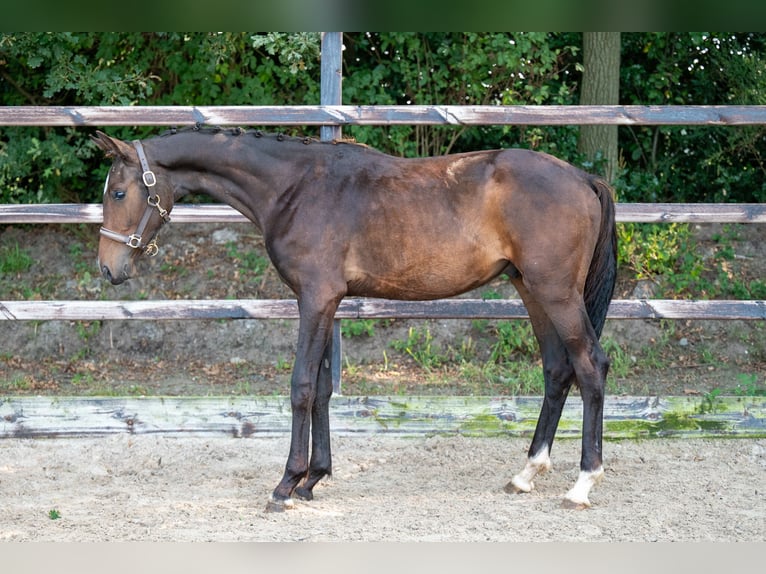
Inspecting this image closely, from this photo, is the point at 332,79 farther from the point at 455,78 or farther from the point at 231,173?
the point at 455,78

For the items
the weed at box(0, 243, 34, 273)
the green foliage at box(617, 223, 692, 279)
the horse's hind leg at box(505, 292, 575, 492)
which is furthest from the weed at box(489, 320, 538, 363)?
the weed at box(0, 243, 34, 273)

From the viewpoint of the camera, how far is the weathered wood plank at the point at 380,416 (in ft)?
19.3

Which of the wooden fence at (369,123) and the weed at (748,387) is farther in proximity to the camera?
the weed at (748,387)

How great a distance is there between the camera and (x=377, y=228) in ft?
15.9

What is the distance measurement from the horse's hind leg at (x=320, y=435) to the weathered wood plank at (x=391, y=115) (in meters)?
1.65

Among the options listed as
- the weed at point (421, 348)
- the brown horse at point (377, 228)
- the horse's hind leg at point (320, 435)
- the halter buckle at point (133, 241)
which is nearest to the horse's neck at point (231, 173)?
the brown horse at point (377, 228)

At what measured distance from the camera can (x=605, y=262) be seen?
495 cm

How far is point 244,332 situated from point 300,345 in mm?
3723

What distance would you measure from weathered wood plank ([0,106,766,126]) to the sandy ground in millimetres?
2039

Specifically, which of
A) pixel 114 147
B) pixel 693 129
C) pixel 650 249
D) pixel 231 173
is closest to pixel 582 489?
pixel 231 173

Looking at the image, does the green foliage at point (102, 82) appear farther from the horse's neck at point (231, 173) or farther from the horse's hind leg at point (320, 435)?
the horse's hind leg at point (320, 435)

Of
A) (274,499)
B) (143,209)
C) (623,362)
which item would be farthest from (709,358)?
(143,209)

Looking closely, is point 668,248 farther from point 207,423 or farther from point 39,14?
point 39,14

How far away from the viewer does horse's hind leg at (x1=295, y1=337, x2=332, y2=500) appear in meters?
4.96
